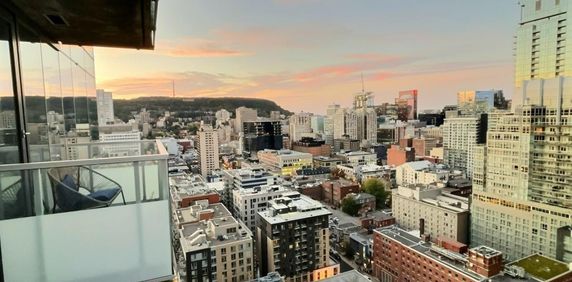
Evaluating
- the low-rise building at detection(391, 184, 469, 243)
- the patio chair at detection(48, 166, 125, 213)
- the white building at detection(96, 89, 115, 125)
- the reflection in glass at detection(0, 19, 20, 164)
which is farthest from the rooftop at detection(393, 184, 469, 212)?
the reflection in glass at detection(0, 19, 20, 164)

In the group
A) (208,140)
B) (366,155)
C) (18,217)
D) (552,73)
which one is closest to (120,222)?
(18,217)

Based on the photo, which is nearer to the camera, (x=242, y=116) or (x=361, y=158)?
(x=361, y=158)

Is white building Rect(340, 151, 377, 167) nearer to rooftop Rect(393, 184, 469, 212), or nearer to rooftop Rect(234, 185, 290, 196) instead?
rooftop Rect(393, 184, 469, 212)

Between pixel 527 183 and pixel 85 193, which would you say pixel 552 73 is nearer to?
pixel 527 183

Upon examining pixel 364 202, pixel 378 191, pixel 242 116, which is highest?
pixel 242 116

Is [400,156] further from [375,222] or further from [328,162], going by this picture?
[375,222]

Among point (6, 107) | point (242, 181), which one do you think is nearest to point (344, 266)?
point (242, 181)
